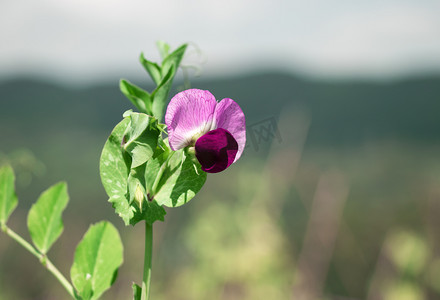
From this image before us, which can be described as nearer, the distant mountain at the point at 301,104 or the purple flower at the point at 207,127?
the purple flower at the point at 207,127

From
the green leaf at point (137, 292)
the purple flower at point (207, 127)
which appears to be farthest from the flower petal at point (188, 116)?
the green leaf at point (137, 292)

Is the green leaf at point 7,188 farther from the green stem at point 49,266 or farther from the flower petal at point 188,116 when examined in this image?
the flower petal at point 188,116

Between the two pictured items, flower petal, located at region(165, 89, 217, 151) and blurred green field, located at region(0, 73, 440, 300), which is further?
blurred green field, located at region(0, 73, 440, 300)

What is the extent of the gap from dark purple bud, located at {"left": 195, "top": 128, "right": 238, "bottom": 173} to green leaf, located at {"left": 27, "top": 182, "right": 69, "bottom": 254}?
217 millimetres

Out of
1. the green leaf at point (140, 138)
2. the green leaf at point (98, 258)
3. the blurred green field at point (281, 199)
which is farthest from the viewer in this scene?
the blurred green field at point (281, 199)

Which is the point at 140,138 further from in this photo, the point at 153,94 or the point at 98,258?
the point at 98,258

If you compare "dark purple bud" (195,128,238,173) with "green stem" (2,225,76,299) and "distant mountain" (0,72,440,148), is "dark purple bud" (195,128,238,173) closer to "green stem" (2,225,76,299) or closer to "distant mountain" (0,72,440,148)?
"green stem" (2,225,76,299)

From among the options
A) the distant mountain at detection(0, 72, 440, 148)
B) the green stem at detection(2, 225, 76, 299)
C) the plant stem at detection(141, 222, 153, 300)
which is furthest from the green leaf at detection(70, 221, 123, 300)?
the distant mountain at detection(0, 72, 440, 148)

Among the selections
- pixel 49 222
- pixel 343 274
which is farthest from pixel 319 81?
pixel 49 222

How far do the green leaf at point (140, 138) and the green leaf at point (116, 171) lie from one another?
21 mm

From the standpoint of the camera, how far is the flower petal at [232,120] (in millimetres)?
366

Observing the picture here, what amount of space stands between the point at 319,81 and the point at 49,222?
16301 mm

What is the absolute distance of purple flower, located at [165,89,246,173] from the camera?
0.35 metres

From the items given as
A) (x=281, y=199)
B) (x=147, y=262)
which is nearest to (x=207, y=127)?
(x=147, y=262)
